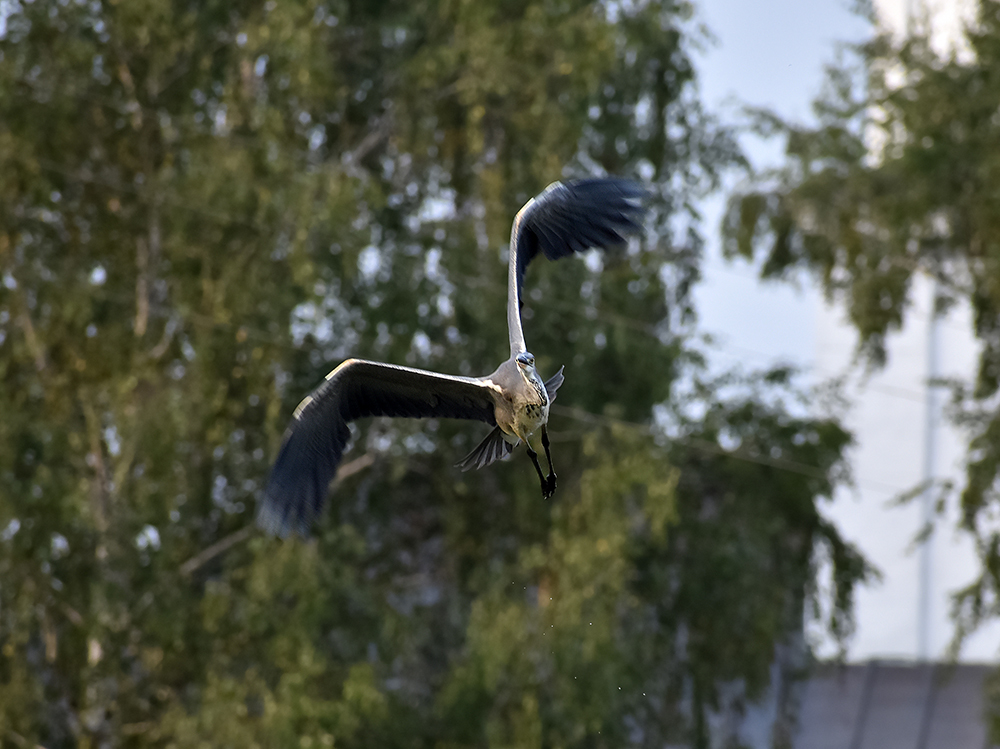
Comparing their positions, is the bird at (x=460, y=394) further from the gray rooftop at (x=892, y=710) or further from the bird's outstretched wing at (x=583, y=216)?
the gray rooftop at (x=892, y=710)

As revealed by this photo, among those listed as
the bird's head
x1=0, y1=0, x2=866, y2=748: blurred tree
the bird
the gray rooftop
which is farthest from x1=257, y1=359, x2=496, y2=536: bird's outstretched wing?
the gray rooftop

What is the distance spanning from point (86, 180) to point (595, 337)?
4449mm

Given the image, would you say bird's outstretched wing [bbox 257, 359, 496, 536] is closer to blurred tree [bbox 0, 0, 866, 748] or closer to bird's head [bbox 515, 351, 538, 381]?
bird's head [bbox 515, 351, 538, 381]

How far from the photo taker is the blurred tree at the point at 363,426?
41.7 feet

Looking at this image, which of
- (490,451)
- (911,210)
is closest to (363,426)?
(911,210)

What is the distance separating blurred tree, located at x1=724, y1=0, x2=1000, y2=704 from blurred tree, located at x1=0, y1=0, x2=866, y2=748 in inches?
43.9

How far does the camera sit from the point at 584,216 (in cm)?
691

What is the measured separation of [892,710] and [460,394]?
14082 millimetres

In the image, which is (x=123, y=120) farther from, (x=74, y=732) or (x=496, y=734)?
(x=496, y=734)

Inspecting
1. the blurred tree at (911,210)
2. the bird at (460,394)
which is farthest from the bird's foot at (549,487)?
the blurred tree at (911,210)

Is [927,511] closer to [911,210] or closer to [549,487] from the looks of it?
[911,210]

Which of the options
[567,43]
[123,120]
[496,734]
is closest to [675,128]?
[567,43]

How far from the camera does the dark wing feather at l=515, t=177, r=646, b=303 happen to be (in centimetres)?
687

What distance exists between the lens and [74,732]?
42.7 ft
